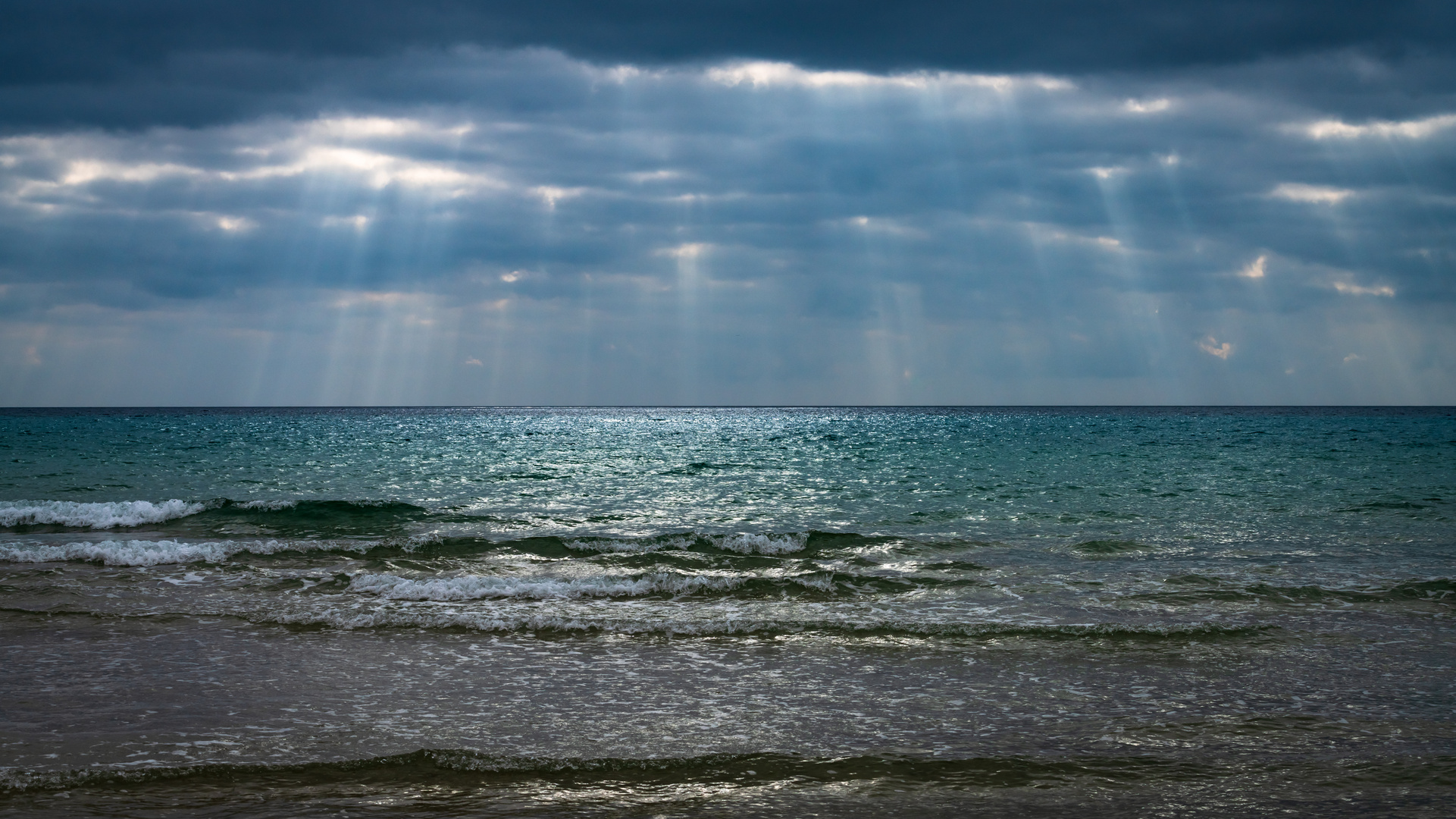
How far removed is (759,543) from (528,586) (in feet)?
20.8

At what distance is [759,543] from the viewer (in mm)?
19922

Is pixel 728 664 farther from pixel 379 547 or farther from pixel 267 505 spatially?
pixel 267 505

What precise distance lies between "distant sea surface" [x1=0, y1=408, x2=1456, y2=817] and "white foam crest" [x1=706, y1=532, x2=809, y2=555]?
121 millimetres

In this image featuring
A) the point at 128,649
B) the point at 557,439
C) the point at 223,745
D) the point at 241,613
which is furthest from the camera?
the point at 557,439

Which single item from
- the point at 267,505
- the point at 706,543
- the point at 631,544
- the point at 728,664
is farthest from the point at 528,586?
the point at 267,505

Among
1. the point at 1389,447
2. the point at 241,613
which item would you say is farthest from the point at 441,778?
the point at 1389,447

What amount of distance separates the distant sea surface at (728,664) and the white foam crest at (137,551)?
11cm

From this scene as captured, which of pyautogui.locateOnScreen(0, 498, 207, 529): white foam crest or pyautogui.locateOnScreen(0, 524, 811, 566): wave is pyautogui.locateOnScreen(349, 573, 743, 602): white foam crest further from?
pyautogui.locateOnScreen(0, 498, 207, 529): white foam crest

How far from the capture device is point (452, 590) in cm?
1479

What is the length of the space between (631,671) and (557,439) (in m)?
83.1

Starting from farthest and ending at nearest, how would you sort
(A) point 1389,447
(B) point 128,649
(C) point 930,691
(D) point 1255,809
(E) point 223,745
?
1. (A) point 1389,447
2. (B) point 128,649
3. (C) point 930,691
4. (E) point 223,745
5. (D) point 1255,809

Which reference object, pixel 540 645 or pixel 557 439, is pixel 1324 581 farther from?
pixel 557 439

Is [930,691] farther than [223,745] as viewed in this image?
Yes

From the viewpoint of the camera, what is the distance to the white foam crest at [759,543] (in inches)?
770
